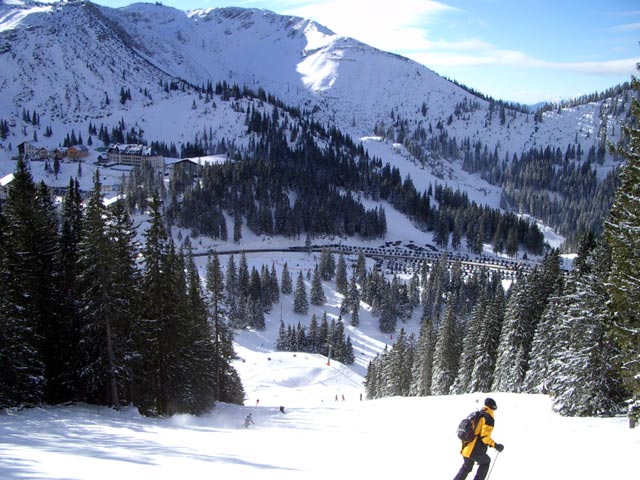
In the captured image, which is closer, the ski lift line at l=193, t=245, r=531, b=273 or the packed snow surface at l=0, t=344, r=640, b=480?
the packed snow surface at l=0, t=344, r=640, b=480

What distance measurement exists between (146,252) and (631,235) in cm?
2346

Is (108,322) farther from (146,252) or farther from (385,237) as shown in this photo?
(385,237)

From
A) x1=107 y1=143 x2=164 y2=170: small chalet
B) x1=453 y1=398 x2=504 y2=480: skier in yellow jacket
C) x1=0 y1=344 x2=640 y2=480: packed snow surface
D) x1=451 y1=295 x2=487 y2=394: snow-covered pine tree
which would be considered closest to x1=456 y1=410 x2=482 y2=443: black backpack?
x1=453 y1=398 x2=504 y2=480: skier in yellow jacket

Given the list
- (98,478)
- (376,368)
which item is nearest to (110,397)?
(98,478)

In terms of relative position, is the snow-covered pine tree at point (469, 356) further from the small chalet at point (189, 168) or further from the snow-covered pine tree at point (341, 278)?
the small chalet at point (189, 168)

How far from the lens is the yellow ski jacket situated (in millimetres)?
10395

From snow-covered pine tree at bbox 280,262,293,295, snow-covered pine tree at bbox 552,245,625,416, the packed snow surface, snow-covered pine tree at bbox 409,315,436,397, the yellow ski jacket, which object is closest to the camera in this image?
the yellow ski jacket

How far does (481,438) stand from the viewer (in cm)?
1049

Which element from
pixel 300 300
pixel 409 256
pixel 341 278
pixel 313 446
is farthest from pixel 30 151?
pixel 313 446

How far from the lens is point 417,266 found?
139750mm

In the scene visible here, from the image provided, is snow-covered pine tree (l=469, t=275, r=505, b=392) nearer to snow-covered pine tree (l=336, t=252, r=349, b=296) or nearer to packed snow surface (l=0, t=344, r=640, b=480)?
packed snow surface (l=0, t=344, r=640, b=480)

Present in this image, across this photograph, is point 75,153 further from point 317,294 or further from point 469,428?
point 469,428

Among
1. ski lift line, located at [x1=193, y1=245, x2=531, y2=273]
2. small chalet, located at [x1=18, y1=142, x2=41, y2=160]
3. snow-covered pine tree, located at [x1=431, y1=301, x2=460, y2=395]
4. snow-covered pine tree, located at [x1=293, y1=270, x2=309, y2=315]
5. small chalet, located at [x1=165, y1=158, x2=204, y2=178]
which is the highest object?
small chalet, located at [x1=18, y1=142, x2=41, y2=160]

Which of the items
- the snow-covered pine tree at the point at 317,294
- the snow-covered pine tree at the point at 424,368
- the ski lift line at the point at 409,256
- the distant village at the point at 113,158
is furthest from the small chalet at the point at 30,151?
the snow-covered pine tree at the point at 424,368
